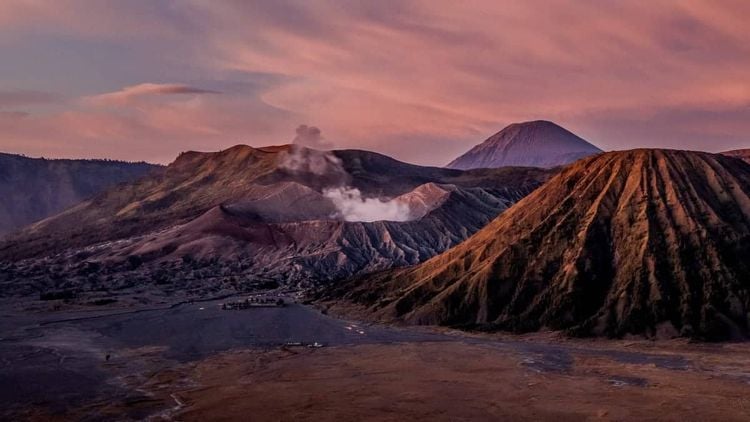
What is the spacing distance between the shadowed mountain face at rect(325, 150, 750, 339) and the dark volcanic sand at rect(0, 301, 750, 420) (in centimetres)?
541

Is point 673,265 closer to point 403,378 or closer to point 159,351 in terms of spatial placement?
point 403,378

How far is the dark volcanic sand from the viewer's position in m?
39.8

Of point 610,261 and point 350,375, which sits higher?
point 610,261

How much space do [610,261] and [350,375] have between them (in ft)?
133

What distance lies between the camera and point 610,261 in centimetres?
7788

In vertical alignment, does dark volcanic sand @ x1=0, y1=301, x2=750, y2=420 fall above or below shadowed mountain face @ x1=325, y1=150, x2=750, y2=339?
below

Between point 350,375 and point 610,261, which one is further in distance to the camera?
point 610,261

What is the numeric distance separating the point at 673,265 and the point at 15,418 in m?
64.0

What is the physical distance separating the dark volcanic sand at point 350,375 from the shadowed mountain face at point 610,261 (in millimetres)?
5414

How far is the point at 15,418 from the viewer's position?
127 feet

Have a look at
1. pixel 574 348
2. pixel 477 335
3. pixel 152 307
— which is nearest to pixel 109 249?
pixel 152 307

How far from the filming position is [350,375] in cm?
5003

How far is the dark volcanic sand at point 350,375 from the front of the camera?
39.8 metres

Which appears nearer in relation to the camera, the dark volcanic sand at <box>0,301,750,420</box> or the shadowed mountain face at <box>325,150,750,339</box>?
the dark volcanic sand at <box>0,301,750,420</box>
